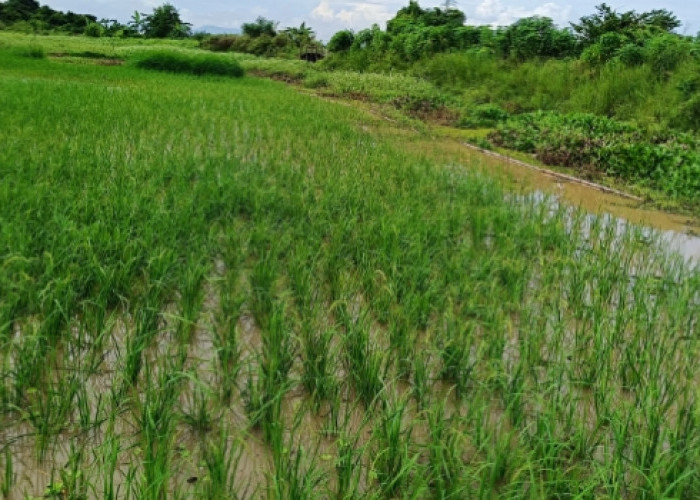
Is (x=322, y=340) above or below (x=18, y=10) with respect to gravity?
below

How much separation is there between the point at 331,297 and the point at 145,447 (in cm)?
151

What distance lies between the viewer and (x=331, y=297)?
318cm

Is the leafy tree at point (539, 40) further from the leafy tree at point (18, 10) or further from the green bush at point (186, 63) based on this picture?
the leafy tree at point (18, 10)

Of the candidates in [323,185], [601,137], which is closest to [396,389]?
[323,185]

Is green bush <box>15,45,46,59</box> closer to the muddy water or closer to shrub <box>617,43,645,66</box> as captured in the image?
the muddy water

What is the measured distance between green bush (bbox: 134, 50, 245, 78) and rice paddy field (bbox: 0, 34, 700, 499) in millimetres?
15181

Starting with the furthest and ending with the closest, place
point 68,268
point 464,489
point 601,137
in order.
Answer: point 601,137, point 68,268, point 464,489

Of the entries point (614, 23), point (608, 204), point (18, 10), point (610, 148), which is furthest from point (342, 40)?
point (18, 10)

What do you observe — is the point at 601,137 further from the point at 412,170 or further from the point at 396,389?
the point at 396,389

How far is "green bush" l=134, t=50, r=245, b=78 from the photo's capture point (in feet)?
Answer: 62.8

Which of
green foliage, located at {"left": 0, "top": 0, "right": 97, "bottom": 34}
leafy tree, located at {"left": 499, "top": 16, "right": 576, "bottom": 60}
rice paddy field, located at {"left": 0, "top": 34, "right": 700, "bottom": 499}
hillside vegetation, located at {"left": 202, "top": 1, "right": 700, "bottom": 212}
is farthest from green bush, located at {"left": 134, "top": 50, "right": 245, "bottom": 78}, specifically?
green foliage, located at {"left": 0, "top": 0, "right": 97, "bottom": 34}

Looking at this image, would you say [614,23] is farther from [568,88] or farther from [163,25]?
[163,25]

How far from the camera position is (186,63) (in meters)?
19.4

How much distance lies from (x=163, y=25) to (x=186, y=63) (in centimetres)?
2830
